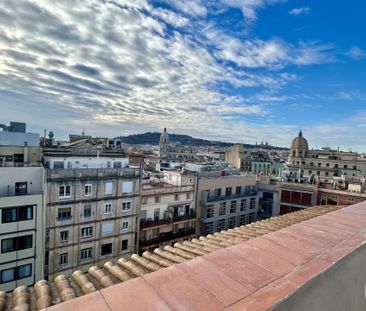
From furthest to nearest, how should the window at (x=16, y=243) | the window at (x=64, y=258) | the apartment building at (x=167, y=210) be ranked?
the apartment building at (x=167, y=210) < the window at (x=64, y=258) < the window at (x=16, y=243)

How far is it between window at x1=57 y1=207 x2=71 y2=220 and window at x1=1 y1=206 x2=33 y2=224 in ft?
6.98

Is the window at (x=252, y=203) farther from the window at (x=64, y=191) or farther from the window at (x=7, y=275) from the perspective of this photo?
the window at (x=7, y=275)

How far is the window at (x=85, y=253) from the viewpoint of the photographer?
22.8 meters

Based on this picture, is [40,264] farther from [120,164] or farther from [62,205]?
[120,164]

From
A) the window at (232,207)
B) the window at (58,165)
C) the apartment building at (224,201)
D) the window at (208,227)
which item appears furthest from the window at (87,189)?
the window at (232,207)

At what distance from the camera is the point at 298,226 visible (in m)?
5.34

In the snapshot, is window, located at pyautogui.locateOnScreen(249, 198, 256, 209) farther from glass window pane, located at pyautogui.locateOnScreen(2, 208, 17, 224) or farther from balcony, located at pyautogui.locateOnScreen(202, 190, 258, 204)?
glass window pane, located at pyautogui.locateOnScreen(2, 208, 17, 224)

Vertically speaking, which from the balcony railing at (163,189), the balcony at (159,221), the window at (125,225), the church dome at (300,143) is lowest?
the balcony at (159,221)

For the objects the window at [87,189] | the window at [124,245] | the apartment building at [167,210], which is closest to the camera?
the window at [87,189]

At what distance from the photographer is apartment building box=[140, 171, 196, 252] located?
91.0 ft

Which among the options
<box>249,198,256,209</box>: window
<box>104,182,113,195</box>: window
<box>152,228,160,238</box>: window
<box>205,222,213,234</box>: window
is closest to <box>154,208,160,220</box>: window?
<box>152,228,160,238</box>: window

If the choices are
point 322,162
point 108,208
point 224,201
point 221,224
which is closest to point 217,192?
→ point 224,201

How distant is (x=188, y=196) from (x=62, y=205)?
14.8 meters

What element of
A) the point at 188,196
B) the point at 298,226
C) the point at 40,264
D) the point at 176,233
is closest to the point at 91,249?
the point at 40,264
